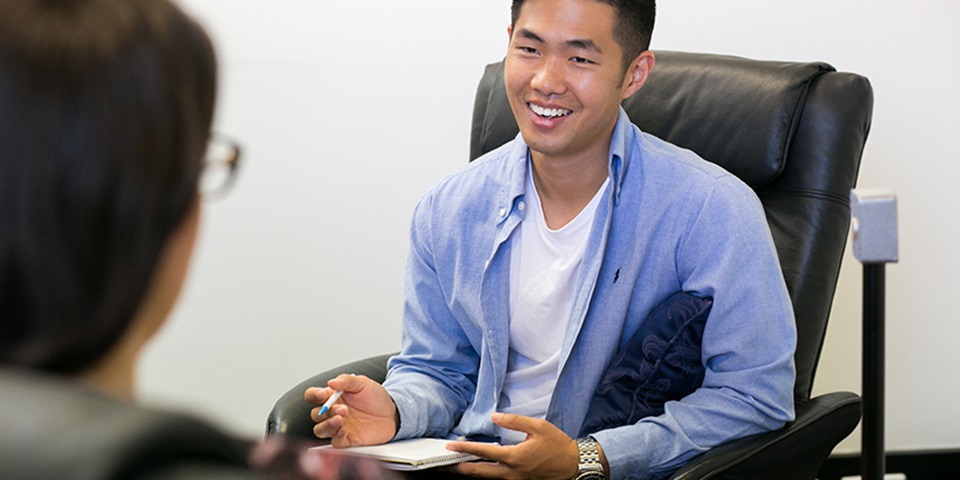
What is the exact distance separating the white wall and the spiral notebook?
41.4 inches

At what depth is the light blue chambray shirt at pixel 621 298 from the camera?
1.81 metres

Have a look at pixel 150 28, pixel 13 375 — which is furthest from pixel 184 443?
pixel 150 28

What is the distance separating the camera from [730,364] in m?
1.83

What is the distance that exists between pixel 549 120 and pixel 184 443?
4.85 ft

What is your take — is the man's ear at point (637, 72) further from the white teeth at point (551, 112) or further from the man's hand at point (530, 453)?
the man's hand at point (530, 453)

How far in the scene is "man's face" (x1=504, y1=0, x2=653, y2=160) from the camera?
6.47 ft

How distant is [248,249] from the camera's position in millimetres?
2893

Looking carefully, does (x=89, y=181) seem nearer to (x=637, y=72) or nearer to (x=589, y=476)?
(x=589, y=476)

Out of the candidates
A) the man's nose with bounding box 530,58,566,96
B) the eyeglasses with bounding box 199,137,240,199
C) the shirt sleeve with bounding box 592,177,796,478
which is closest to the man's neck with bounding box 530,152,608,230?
the man's nose with bounding box 530,58,566,96

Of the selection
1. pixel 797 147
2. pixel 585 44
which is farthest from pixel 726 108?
pixel 585 44

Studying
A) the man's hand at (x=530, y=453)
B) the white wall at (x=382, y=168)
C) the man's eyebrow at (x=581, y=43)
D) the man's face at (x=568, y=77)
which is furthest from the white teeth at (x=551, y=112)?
the white wall at (x=382, y=168)

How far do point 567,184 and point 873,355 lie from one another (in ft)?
3.07

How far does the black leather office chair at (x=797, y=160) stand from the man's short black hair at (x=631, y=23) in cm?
16

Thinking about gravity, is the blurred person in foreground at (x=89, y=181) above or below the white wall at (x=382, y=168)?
above
